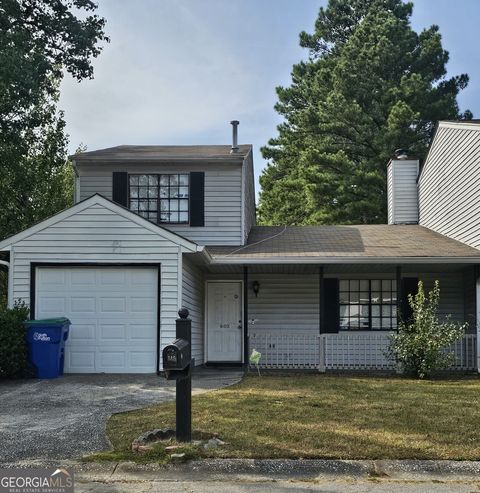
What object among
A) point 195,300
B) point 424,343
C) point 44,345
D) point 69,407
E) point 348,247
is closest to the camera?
point 69,407

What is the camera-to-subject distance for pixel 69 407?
331 inches

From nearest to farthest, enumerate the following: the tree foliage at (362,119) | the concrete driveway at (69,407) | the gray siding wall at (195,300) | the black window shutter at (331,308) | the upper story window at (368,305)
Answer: the concrete driveway at (69,407)
the gray siding wall at (195,300)
the black window shutter at (331,308)
the upper story window at (368,305)
the tree foliage at (362,119)

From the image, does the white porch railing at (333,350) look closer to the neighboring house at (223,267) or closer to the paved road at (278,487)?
the neighboring house at (223,267)

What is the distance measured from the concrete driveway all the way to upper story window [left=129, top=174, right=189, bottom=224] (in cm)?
443

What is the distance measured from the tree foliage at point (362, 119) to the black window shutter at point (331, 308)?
12.6 metres

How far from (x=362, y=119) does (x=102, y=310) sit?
20.1 metres

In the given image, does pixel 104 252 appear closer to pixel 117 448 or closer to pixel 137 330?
pixel 137 330

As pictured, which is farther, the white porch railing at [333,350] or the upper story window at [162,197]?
the upper story window at [162,197]

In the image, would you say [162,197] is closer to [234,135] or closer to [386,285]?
[234,135]

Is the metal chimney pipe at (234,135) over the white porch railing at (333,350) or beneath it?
over

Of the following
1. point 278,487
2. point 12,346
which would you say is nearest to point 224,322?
point 12,346

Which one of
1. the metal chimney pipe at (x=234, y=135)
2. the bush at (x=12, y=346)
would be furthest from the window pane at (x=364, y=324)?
the bush at (x=12, y=346)

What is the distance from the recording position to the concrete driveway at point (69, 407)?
618cm

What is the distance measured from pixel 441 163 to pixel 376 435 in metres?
11.5
